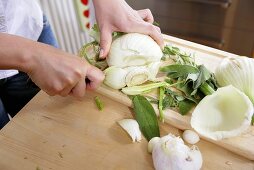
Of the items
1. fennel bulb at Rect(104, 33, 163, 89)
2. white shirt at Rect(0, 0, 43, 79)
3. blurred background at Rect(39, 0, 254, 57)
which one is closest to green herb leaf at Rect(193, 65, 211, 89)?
fennel bulb at Rect(104, 33, 163, 89)

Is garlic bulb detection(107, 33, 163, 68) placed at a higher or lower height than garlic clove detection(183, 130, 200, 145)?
higher

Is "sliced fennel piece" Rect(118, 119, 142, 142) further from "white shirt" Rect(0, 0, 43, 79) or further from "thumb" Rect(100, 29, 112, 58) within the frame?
"white shirt" Rect(0, 0, 43, 79)

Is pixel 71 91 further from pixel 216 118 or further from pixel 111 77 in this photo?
pixel 216 118

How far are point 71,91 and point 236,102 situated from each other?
0.38 meters

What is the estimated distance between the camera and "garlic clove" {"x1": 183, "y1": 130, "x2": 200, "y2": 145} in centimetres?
66

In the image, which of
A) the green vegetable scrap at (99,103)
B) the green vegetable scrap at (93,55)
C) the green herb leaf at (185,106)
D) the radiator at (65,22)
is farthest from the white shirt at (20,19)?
the green herb leaf at (185,106)

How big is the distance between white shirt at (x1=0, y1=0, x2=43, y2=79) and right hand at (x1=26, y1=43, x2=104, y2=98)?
251 millimetres

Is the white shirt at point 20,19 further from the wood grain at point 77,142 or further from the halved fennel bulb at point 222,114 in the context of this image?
the halved fennel bulb at point 222,114

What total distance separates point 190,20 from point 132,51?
86 cm

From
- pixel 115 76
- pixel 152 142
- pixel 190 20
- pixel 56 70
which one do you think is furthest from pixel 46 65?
pixel 190 20

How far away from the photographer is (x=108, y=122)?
2.37ft

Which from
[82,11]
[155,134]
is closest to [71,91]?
[155,134]

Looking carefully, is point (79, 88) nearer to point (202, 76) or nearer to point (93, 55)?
point (93, 55)

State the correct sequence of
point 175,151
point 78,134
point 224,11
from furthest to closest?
1. point 224,11
2. point 78,134
3. point 175,151
